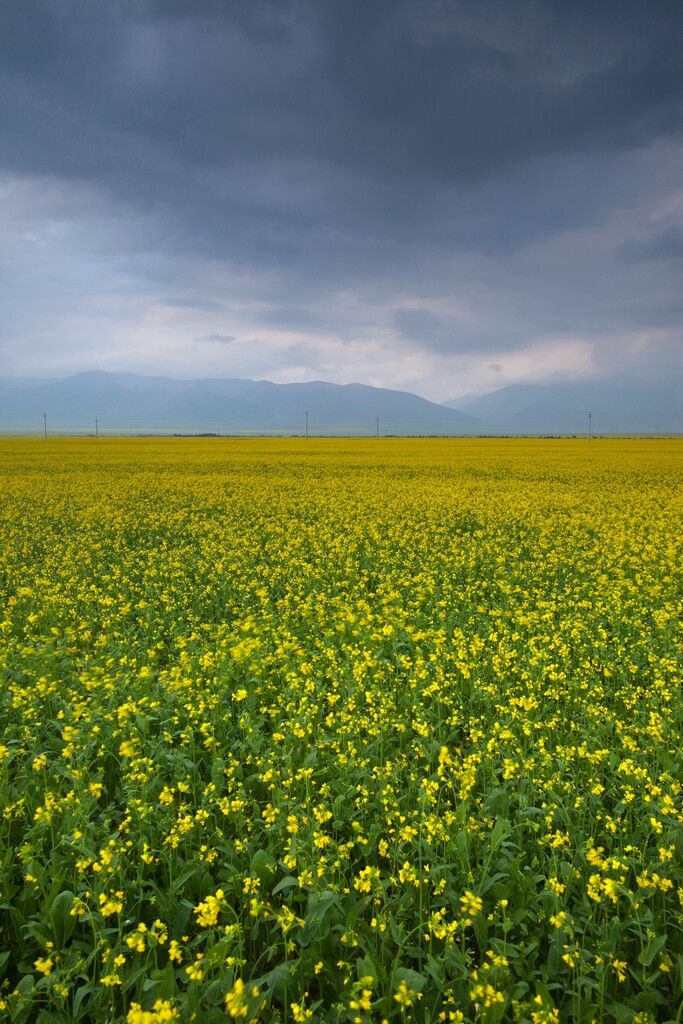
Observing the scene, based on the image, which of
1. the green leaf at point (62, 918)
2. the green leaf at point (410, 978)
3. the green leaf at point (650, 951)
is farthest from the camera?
the green leaf at point (62, 918)

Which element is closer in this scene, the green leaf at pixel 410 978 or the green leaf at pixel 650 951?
the green leaf at pixel 410 978

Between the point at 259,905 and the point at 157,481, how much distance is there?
102 feet

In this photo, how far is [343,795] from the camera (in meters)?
4.66

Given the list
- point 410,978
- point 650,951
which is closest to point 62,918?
point 410,978

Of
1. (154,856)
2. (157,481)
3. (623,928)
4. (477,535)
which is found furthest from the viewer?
(157,481)

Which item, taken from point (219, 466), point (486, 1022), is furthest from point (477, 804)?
point (219, 466)

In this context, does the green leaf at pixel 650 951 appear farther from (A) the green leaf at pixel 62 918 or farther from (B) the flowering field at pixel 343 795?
(A) the green leaf at pixel 62 918

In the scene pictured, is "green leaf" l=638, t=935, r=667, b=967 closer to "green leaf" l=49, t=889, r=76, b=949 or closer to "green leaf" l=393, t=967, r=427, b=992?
"green leaf" l=393, t=967, r=427, b=992

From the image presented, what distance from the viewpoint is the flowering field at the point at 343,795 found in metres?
3.38

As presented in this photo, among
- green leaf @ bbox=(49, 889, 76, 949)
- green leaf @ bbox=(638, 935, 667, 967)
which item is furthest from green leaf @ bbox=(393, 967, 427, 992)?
green leaf @ bbox=(49, 889, 76, 949)

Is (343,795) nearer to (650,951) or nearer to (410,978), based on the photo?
(410,978)

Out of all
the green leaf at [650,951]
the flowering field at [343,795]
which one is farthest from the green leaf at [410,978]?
the green leaf at [650,951]

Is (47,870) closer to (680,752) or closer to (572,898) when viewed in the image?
(572,898)

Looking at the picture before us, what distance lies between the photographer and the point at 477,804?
496 centimetres
